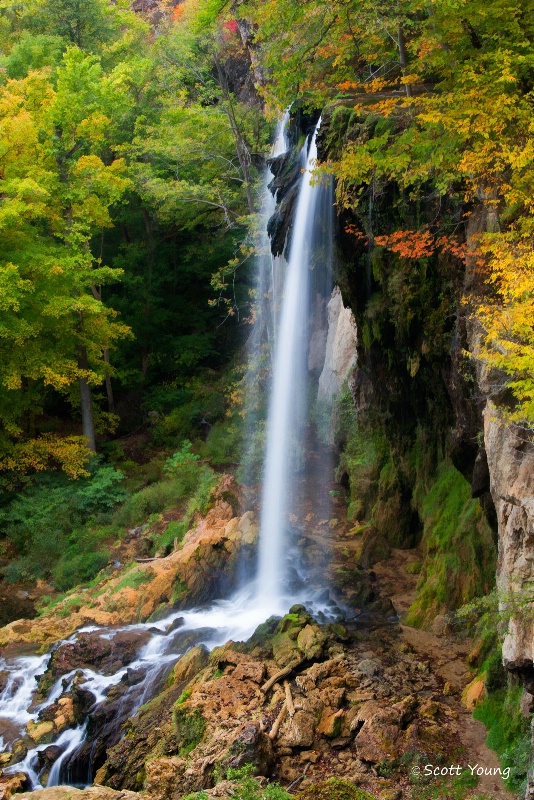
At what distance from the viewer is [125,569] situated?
13375mm

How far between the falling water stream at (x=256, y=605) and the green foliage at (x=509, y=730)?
12.0ft

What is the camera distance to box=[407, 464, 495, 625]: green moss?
8867mm

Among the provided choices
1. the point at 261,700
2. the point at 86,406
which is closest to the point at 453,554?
the point at 261,700

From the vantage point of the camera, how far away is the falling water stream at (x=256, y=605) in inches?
323

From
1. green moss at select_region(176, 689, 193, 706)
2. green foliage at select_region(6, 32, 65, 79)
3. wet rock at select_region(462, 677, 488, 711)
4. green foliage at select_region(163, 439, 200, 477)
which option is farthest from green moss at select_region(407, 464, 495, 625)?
green foliage at select_region(6, 32, 65, 79)

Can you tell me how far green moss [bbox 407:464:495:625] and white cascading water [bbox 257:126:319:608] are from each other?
3310 mm

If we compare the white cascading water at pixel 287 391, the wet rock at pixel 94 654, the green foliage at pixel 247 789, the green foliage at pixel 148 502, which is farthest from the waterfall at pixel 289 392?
the green foliage at pixel 247 789

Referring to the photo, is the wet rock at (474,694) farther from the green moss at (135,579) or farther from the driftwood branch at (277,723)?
the green moss at (135,579)

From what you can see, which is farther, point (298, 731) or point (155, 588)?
point (155, 588)

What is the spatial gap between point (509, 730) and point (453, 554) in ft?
11.1

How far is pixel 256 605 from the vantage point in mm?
11117

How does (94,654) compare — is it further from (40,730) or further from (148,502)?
(148,502)

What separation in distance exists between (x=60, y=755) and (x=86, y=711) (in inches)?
28.6

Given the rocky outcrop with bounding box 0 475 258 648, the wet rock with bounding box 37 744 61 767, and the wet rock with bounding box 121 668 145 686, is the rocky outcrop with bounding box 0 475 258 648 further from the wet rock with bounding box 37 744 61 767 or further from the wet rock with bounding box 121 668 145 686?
the wet rock with bounding box 37 744 61 767
